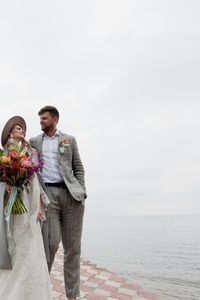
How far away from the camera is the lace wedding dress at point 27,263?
292cm

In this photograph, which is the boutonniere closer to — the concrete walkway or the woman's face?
the woman's face

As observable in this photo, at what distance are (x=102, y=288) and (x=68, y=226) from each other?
171 centimetres

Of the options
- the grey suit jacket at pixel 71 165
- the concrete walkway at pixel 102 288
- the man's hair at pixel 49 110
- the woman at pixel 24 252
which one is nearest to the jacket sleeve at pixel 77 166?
the grey suit jacket at pixel 71 165

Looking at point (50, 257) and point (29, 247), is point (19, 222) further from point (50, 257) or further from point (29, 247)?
point (50, 257)

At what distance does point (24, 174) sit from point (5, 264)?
2.71 ft

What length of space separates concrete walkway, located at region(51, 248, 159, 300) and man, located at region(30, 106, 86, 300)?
910 mm

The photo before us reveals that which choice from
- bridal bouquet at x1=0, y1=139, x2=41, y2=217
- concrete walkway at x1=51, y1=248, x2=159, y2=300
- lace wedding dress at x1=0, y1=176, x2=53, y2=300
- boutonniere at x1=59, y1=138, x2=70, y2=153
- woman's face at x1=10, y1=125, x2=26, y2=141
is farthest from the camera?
concrete walkway at x1=51, y1=248, x2=159, y2=300

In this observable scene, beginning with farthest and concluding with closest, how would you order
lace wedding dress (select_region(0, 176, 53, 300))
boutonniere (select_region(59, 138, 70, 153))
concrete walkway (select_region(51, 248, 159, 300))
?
1. concrete walkway (select_region(51, 248, 159, 300))
2. boutonniere (select_region(59, 138, 70, 153))
3. lace wedding dress (select_region(0, 176, 53, 300))

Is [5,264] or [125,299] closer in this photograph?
[5,264]

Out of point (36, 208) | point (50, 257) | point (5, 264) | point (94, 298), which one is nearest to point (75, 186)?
point (36, 208)

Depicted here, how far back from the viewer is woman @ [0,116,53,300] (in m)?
2.93

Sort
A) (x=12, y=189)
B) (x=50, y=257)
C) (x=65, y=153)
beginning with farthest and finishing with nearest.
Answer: (x=65, y=153), (x=50, y=257), (x=12, y=189)

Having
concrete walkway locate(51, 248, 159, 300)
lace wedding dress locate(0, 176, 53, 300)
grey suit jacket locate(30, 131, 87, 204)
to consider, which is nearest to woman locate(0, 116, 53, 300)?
lace wedding dress locate(0, 176, 53, 300)

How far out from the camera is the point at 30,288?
2.93m
